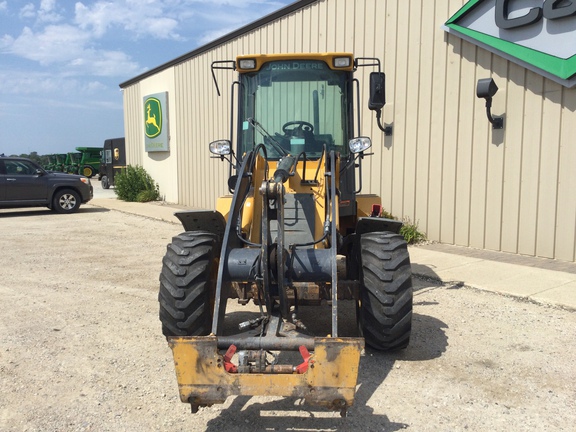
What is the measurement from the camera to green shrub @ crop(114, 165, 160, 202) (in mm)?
19000

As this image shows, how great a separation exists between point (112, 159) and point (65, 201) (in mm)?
10241

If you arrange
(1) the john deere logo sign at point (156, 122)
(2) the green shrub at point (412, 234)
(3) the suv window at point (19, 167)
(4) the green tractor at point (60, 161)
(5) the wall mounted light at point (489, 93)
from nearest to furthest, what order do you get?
(5) the wall mounted light at point (489, 93) → (2) the green shrub at point (412, 234) → (3) the suv window at point (19, 167) → (1) the john deere logo sign at point (156, 122) → (4) the green tractor at point (60, 161)

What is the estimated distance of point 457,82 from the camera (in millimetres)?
9180

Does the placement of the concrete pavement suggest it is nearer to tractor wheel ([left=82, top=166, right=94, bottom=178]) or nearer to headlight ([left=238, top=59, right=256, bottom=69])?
headlight ([left=238, top=59, right=256, bottom=69])

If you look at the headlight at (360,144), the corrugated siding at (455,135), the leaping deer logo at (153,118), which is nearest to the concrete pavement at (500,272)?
the corrugated siding at (455,135)

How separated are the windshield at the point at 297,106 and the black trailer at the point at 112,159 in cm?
1943

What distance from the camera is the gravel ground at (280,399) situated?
344 centimetres

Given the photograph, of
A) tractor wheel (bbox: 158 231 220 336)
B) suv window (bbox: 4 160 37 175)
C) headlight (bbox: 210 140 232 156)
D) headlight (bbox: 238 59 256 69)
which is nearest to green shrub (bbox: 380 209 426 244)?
headlight (bbox: 238 59 256 69)

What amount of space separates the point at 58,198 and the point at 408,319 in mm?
13719

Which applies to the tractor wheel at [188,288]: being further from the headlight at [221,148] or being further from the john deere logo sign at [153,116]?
the john deere logo sign at [153,116]

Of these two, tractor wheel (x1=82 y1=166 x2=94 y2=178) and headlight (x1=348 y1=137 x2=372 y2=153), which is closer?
headlight (x1=348 y1=137 x2=372 y2=153)

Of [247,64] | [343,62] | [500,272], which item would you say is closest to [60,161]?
[247,64]

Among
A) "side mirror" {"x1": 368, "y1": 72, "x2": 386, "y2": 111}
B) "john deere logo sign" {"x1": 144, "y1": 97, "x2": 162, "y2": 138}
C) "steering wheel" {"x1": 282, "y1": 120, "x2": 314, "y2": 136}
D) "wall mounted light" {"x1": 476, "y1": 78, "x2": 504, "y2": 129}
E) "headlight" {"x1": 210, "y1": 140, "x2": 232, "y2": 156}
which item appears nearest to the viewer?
"headlight" {"x1": 210, "y1": 140, "x2": 232, "y2": 156}

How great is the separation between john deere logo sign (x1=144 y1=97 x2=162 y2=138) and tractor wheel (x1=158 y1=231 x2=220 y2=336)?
589 inches
